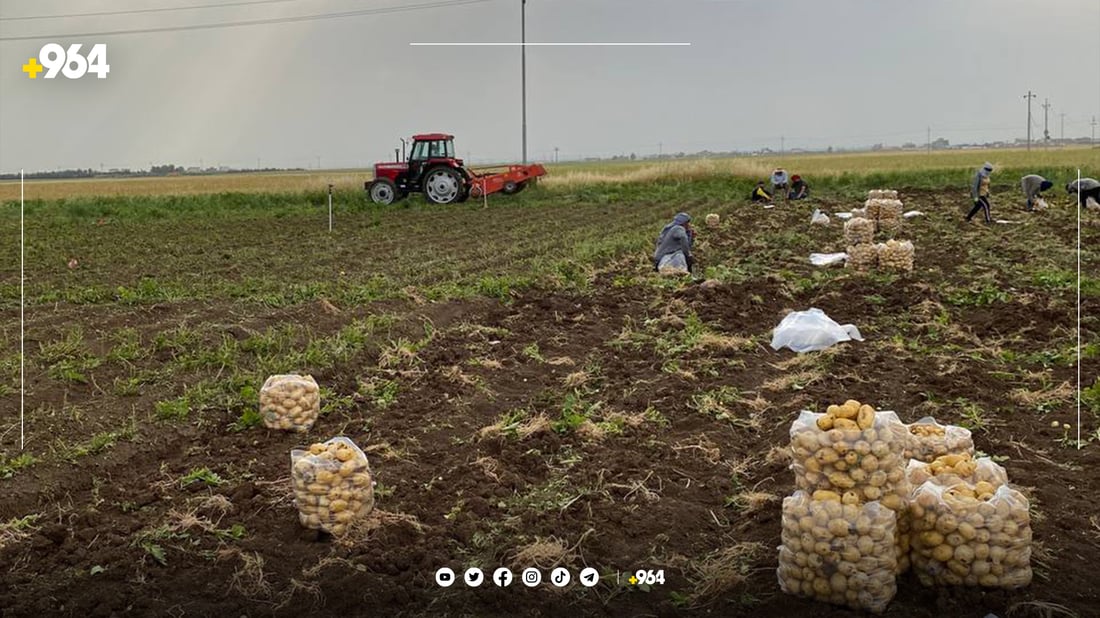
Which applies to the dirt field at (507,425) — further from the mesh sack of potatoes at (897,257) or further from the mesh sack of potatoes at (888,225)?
the mesh sack of potatoes at (888,225)

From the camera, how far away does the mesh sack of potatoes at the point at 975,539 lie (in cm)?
366

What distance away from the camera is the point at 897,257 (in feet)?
39.6

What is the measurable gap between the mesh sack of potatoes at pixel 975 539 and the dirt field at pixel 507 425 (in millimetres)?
78

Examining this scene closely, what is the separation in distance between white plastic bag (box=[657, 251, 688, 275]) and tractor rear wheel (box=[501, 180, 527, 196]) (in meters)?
→ 16.1

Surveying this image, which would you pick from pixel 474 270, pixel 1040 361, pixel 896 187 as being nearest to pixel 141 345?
pixel 474 270

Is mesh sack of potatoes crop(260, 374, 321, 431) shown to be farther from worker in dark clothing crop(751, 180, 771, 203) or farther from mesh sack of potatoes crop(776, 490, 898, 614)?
worker in dark clothing crop(751, 180, 771, 203)

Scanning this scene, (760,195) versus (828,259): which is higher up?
(760,195)

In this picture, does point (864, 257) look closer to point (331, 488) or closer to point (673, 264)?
point (673, 264)

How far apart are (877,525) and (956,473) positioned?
2.20 ft

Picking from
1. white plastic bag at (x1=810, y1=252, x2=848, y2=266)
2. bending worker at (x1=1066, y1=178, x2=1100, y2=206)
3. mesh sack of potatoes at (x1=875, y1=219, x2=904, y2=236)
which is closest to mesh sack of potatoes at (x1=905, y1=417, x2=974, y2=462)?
white plastic bag at (x1=810, y1=252, x2=848, y2=266)

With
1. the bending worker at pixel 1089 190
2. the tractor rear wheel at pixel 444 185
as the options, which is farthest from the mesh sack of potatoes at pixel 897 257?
the tractor rear wheel at pixel 444 185

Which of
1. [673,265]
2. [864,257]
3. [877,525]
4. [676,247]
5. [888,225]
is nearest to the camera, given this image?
[877,525]

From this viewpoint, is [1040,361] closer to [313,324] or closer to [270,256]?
[313,324]

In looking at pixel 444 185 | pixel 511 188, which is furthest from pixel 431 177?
pixel 511 188
